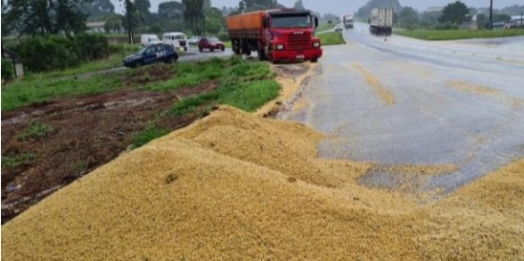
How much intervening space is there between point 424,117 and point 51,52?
39.2 meters

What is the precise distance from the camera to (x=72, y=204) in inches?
228

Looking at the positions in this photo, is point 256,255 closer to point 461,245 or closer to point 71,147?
point 461,245

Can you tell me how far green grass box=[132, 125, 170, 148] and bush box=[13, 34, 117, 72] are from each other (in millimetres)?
35594

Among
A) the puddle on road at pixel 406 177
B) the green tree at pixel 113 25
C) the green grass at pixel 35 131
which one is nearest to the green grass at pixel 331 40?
the green grass at pixel 35 131

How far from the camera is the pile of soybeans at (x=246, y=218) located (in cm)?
445

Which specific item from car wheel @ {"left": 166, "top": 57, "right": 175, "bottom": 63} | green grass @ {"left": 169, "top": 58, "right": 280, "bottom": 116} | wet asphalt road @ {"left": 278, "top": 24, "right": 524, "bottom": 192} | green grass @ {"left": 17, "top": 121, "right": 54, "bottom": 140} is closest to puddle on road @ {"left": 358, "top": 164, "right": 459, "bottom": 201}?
wet asphalt road @ {"left": 278, "top": 24, "right": 524, "bottom": 192}

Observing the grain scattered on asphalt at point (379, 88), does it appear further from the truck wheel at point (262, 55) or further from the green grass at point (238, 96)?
the truck wheel at point (262, 55)

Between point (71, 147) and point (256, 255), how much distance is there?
8.21m

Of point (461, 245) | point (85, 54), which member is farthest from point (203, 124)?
point (85, 54)

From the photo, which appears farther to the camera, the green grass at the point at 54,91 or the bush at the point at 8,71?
the bush at the point at 8,71

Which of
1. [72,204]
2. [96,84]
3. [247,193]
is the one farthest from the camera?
[96,84]

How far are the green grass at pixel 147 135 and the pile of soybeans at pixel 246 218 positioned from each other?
4.10m

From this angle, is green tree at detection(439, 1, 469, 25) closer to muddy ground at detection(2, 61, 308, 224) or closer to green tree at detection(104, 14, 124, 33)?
green tree at detection(104, 14, 124, 33)

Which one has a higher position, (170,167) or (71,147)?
(170,167)
